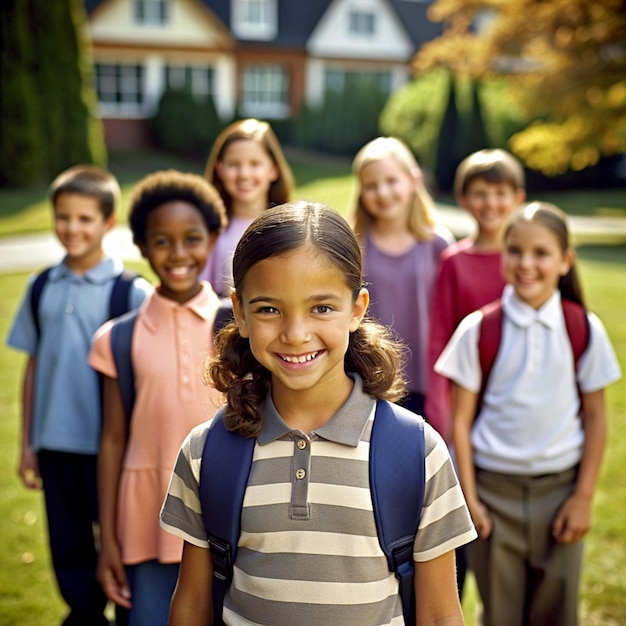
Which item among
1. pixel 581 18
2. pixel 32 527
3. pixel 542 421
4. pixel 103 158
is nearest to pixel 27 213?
pixel 103 158

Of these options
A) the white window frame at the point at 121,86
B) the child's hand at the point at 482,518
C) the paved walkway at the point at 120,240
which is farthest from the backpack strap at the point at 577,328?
the white window frame at the point at 121,86

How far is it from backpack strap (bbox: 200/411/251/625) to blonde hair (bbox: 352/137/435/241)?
201 cm

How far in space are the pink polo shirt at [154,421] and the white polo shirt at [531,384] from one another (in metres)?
0.86

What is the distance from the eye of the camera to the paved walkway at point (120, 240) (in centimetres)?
1292

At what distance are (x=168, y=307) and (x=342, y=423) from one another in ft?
3.25

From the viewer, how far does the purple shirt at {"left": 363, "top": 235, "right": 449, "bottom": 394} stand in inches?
141

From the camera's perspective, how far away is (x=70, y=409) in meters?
3.12

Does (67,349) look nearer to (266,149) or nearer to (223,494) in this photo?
(266,149)

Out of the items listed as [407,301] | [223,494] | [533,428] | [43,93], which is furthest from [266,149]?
[43,93]

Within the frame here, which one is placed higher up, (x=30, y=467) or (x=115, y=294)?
(x=115, y=294)

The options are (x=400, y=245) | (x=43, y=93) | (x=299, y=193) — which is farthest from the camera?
(x=299, y=193)

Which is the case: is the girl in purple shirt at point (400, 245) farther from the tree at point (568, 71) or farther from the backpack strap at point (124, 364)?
the tree at point (568, 71)

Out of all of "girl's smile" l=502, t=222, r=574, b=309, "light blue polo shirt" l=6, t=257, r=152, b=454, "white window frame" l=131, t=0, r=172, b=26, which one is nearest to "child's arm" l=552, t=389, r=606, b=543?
"girl's smile" l=502, t=222, r=574, b=309

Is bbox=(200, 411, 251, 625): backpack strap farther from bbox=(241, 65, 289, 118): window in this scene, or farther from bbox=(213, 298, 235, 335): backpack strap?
bbox=(241, 65, 289, 118): window
